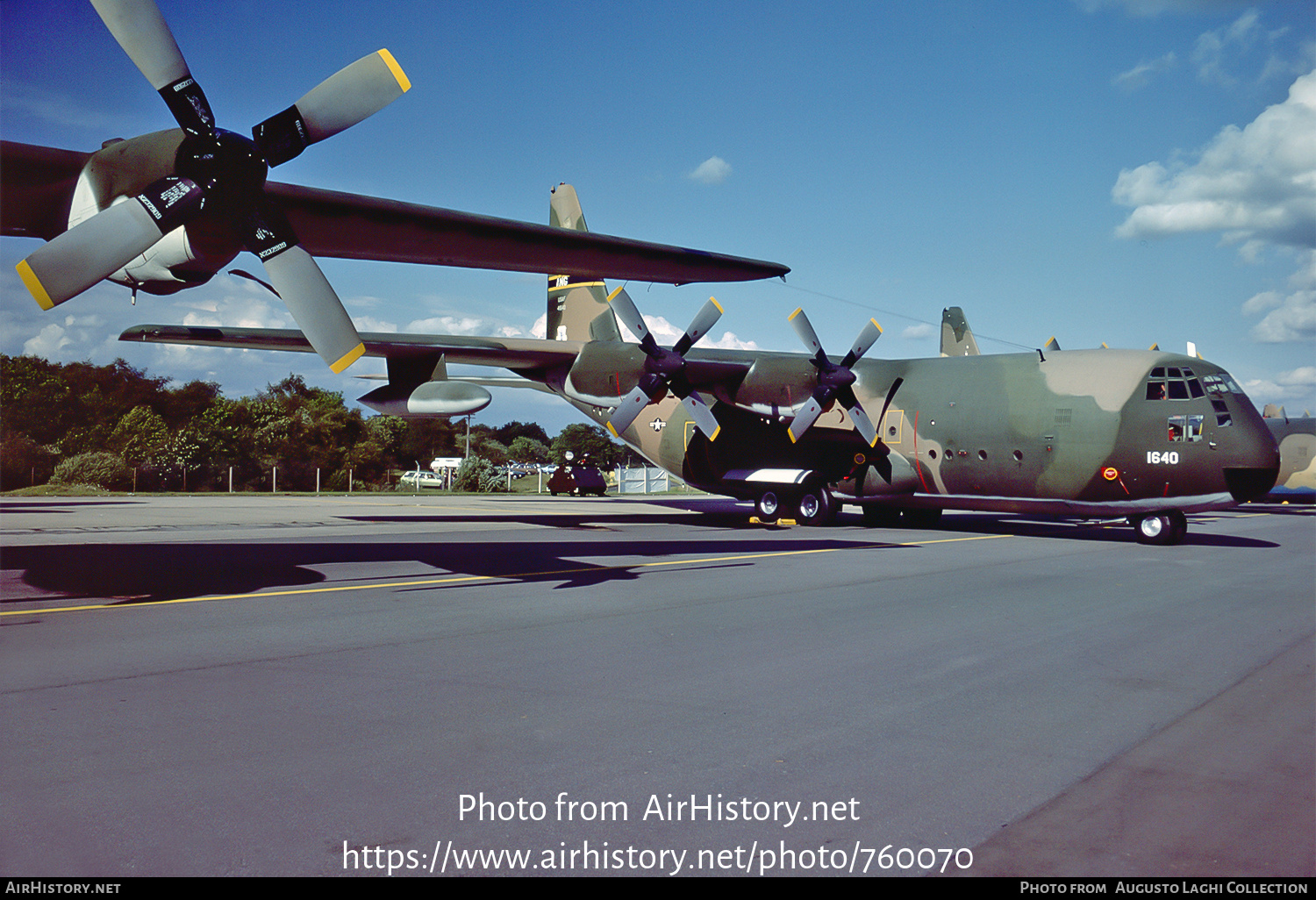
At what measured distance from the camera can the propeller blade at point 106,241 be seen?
740cm

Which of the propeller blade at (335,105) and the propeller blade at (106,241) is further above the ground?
the propeller blade at (335,105)

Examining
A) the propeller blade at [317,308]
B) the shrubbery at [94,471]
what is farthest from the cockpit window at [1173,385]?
the shrubbery at [94,471]

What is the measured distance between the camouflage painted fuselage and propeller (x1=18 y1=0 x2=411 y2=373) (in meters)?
11.0

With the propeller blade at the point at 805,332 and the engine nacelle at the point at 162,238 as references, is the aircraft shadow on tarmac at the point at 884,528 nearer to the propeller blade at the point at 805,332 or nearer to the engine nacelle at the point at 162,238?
the propeller blade at the point at 805,332

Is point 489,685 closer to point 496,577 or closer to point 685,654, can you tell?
point 685,654

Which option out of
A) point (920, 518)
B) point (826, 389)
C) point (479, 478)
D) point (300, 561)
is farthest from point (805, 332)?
point (479, 478)

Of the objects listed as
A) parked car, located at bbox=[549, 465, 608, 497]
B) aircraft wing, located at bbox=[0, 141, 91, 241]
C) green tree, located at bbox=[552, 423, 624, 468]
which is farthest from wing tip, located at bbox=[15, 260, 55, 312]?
green tree, located at bbox=[552, 423, 624, 468]

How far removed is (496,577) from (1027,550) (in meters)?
10.3

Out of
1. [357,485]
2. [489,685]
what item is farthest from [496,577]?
[357,485]

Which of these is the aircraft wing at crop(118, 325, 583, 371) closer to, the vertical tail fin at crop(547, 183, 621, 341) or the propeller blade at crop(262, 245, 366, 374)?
the vertical tail fin at crop(547, 183, 621, 341)

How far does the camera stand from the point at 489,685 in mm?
5750

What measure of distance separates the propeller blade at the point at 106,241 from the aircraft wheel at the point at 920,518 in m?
18.9

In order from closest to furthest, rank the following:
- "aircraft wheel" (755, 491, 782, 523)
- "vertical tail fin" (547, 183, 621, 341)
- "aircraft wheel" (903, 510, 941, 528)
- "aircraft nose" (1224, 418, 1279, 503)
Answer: "aircraft nose" (1224, 418, 1279, 503)
"aircraft wheel" (755, 491, 782, 523)
"aircraft wheel" (903, 510, 941, 528)
"vertical tail fin" (547, 183, 621, 341)

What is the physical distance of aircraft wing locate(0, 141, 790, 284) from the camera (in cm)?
814
